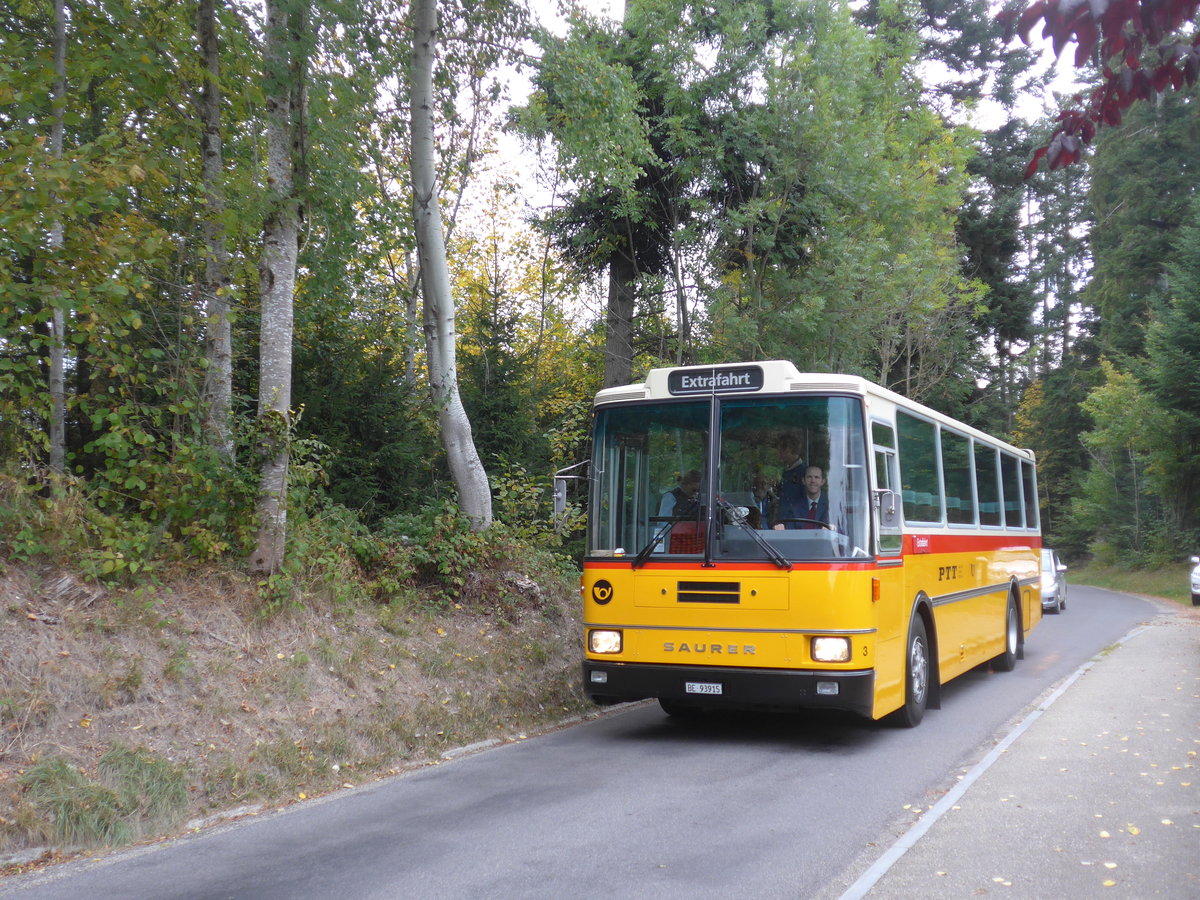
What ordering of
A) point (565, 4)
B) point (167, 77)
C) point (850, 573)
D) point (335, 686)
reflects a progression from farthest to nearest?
1. point (565, 4)
2. point (167, 77)
3. point (335, 686)
4. point (850, 573)

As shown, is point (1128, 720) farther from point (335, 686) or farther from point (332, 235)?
point (332, 235)

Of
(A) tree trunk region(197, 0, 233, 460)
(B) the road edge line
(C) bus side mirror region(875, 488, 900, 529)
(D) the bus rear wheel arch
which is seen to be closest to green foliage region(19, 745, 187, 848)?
(A) tree trunk region(197, 0, 233, 460)

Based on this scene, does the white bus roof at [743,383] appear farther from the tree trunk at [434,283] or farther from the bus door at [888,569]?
the tree trunk at [434,283]

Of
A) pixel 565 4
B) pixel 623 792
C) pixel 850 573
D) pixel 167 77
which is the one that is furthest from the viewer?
pixel 565 4

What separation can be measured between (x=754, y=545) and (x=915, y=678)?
8.29 feet

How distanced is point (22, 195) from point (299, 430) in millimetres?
6664

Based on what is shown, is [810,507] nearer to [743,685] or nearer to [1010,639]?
[743,685]

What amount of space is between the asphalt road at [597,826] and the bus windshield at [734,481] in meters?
1.70

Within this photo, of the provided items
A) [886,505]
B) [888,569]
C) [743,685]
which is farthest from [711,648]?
[886,505]

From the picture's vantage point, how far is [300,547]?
9.82 m

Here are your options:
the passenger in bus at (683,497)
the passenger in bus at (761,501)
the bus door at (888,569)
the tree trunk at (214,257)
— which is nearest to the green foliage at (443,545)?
the tree trunk at (214,257)

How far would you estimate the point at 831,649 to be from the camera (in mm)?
8188

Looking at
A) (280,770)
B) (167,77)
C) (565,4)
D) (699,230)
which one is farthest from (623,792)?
(699,230)

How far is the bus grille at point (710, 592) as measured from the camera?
847 centimetres
